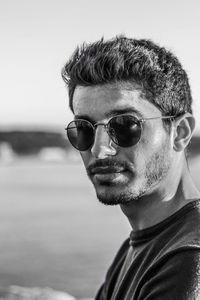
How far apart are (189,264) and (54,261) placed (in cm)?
1162

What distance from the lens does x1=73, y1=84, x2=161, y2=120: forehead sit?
283 cm

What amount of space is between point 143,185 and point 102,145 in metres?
0.27

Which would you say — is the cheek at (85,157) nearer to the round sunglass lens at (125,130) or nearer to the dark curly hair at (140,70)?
the round sunglass lens at (125,130)

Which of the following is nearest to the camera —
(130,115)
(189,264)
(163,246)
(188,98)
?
(189,264)

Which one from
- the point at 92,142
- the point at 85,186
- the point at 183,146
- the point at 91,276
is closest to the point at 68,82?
the point at 92,142

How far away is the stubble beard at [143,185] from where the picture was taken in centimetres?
284

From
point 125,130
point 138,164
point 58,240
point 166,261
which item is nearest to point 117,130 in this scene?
point 125,130

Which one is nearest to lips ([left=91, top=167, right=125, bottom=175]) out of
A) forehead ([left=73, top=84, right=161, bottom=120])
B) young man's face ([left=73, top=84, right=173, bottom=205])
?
young man's face ([left=73, top=84, right=173, bottom=205])

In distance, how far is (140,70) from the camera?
2.88m

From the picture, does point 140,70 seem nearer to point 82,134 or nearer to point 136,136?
point 136,136

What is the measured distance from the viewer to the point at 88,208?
78.4ft

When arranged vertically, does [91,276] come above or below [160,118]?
below

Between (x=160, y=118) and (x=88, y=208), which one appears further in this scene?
(x=88, y=208)

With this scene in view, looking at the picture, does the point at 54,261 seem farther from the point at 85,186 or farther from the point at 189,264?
the point at 85,186
